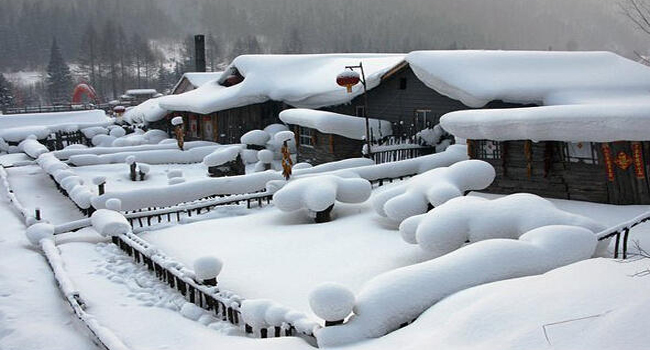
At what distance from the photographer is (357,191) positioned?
610 inches

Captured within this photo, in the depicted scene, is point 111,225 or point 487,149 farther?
point 487,149

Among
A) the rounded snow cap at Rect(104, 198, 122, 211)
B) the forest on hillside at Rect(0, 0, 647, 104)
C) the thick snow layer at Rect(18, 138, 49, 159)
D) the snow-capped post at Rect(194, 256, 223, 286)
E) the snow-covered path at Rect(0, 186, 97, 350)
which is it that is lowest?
the snow-covered path at Rect(0, 186, 97, 350)

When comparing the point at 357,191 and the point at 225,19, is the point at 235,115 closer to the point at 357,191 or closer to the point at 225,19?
the point at 357,191

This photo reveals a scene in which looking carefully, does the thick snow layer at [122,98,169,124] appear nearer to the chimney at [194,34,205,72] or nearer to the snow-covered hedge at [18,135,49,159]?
the chimney at [194,34,205,72]

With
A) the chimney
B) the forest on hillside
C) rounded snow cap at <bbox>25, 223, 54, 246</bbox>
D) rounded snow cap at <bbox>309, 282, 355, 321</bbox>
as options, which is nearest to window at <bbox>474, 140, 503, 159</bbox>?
rounded snow cap at <bbox>309, 282, 355, 321</bbox>

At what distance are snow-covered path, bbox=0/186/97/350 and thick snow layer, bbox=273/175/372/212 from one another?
5626 millimetres

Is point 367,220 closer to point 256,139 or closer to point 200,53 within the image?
point 256,139

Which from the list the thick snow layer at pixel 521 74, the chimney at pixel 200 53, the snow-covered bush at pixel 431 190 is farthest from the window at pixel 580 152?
the chimney at pixel 200 53

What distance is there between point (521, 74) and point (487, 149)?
20.0 feet

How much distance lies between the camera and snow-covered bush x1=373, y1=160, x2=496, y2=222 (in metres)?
13.3

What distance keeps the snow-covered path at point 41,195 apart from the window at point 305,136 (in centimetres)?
1063

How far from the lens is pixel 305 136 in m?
27.6

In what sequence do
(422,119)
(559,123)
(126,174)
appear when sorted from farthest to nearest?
(126,174), (422,119), (559,123)

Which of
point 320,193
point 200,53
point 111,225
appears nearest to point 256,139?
Answer: point 320,193
